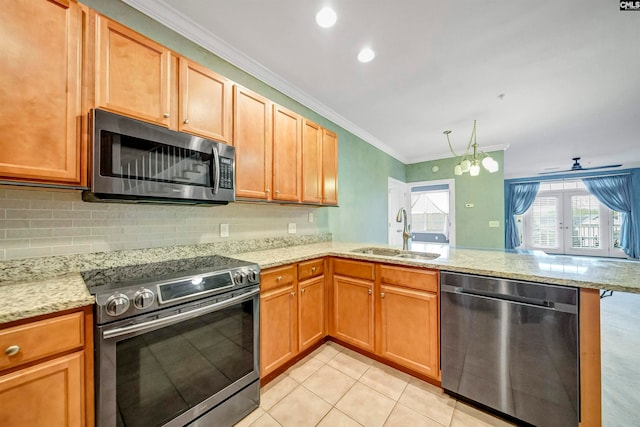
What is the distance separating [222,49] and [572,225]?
956 cm

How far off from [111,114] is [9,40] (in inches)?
15.3

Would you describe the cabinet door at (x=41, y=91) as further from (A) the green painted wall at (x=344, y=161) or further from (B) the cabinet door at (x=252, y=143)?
(B) the cabinet door at (x=252, y=143)

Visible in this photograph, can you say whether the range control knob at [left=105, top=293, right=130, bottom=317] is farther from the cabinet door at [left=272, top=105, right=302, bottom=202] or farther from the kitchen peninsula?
the cabinet door at [left=272, top=105, right=302, bottom=202]

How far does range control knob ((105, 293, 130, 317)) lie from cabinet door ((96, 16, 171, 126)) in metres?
0.96

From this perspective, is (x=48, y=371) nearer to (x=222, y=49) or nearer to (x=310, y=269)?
(x=310, y=269)

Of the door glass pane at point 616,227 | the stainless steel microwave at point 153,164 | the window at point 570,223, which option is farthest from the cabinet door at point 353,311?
the door glass pane at point 616,227

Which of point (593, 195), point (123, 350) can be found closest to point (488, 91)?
point (123, 350)

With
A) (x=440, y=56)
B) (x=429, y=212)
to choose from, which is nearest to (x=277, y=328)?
(x=440, y=56)

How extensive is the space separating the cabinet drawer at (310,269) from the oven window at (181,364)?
1.78ft

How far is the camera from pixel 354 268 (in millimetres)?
2104

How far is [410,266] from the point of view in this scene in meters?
1.79

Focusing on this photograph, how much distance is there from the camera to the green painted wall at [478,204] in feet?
14.8

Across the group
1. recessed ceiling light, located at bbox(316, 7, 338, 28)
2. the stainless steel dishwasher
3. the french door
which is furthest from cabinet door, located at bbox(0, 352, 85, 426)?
the french door

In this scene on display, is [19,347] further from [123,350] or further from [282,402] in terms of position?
[282,402]
